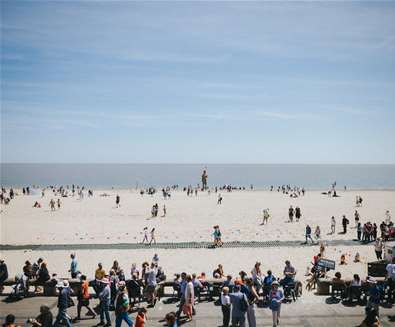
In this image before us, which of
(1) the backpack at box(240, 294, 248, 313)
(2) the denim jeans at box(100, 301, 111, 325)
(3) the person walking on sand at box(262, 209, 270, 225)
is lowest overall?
(2) the denim jeans at box(100, 301, 111, 325)

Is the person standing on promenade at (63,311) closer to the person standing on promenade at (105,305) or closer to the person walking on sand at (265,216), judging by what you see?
the person standing on promenade at (105,305)

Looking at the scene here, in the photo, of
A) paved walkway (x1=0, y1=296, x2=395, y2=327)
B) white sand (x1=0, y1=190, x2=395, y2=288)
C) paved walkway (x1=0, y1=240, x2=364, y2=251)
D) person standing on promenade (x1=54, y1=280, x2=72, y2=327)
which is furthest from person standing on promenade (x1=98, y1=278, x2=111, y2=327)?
paved walkway (x1=0, y1=240, x2=364, y2=251)

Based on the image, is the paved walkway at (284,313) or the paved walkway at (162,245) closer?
the paved walkway at (284,313)

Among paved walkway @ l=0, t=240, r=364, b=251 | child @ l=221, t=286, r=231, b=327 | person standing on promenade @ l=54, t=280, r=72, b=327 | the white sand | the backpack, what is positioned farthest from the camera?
paved walkway @ l=0, t=240, r=364, b=251

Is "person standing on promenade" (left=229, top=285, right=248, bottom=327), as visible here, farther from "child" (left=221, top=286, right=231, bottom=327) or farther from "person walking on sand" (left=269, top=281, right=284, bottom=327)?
"person walking on sand" (left=269, top=281, right=284, bottom=327)

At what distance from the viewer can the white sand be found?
19906 mm

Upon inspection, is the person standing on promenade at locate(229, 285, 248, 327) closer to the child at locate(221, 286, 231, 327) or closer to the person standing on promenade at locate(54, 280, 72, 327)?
the child at locate(221, 286, 231, 327)

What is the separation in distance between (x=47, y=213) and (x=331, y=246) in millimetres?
28637

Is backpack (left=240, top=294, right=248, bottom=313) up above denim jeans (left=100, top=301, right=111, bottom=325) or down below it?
above

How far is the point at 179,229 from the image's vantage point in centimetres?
3008

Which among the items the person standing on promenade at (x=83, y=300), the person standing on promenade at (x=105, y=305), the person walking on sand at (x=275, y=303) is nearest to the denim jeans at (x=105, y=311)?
the person standing on promenade at (x=105, y=305)

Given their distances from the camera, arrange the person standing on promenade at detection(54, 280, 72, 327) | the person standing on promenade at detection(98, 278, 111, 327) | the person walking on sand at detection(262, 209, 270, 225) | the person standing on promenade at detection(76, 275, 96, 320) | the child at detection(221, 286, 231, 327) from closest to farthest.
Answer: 1. the person standing on promenade at detection(54, 280, 72, 327)
2. the child at detection(221, 286, 231, 327)
3. the person standing on promenade at detection(98, 278, 111, 327)
4. the person standing on promenade at detection(76, 275, 96, 320)
5. the person walking on sand at detection(262, 209, 270, 225)

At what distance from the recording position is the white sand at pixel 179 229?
19.9m

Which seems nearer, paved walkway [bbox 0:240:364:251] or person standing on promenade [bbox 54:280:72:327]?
person standing on promenade [bbox 54:280:72:327]
